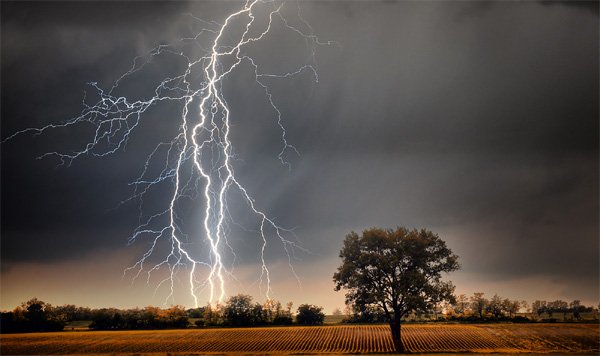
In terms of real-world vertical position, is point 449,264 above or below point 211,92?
below

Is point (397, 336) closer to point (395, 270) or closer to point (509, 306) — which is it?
point (395, 270)

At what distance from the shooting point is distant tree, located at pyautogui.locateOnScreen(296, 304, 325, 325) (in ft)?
192

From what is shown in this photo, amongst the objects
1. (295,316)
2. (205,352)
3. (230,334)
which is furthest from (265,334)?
(295,316)

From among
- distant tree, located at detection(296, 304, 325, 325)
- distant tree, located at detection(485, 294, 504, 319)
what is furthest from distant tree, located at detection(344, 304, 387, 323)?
distant tree, located at detection(485, 294, 504, 319)

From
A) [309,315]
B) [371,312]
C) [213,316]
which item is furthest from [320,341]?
[213,316]

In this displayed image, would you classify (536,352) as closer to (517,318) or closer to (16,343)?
(517,318)

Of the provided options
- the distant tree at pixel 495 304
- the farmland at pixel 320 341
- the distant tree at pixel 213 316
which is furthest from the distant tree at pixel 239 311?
the distant tree at pixel 495 304

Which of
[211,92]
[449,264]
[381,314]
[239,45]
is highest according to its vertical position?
[239,45]

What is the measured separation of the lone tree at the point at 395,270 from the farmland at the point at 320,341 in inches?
159

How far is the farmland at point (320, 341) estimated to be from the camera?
34438 millimetres

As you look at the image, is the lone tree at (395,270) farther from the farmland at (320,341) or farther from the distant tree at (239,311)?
the distant tree at (239,311)

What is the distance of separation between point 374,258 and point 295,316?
3138 centimetres

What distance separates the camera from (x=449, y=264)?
107 ft

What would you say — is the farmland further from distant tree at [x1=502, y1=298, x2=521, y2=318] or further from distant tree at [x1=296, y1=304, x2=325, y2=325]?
distant tree at [x1=502, y1=298, x2=521, y2=318]
